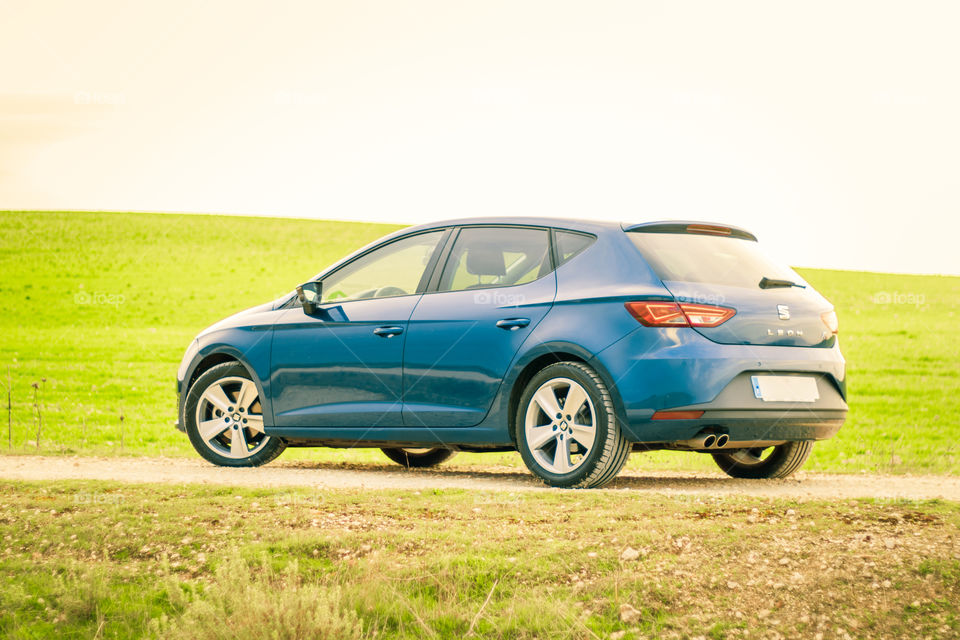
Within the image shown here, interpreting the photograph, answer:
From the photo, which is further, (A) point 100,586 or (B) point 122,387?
(B) point 122,387

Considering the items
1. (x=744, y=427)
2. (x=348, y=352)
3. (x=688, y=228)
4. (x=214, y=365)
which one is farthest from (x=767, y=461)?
(x=214, y=365)

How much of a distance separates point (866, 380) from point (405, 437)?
19.3 m

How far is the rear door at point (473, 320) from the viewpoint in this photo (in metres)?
6.85

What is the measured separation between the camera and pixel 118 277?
38219mm

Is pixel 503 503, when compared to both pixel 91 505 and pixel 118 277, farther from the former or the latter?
pixel 118 277

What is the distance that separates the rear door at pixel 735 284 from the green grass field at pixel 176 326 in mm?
3659

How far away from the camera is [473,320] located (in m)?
7.01

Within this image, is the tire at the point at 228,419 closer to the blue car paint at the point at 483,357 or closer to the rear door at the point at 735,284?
the blue car paint at the point at 483,357

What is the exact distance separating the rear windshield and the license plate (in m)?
0.64

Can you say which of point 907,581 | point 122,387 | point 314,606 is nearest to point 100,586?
point 314,606

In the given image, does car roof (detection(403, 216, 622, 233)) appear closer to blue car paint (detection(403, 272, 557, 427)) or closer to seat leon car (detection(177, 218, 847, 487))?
seat leon car (detection(177, 218, 847, 487))

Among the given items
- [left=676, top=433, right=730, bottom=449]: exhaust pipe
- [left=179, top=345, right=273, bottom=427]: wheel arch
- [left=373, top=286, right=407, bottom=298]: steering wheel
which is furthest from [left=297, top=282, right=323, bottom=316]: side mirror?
[left=676, top=433, right=730, bottom=449]: exhaust pipe

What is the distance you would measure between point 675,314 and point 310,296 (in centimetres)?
318

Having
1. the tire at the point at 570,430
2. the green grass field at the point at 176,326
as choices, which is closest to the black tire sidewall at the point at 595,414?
the tire at the point at 570,430
